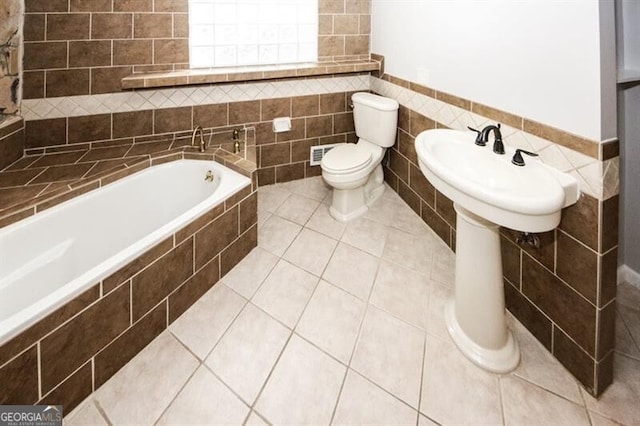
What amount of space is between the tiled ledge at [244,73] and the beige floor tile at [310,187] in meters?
0.94

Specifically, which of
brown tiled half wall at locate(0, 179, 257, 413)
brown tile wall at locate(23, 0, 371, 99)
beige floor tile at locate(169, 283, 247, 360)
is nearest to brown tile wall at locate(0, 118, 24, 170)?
brown tile wall at locate(23, 0, 371, 99)

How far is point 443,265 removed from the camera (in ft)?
6.77

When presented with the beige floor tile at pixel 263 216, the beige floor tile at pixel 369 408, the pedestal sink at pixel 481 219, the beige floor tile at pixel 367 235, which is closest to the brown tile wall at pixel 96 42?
the beige floor tile at pixel 263 216

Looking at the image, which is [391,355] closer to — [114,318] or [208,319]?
[208,319]

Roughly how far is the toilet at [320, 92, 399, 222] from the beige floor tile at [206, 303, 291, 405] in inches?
43.9

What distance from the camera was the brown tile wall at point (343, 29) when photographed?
285cm

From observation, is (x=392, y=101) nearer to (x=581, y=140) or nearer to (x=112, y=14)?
(x=581, y=140)

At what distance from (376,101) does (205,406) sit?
2301mm

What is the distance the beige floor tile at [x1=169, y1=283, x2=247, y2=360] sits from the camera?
155 centimetres

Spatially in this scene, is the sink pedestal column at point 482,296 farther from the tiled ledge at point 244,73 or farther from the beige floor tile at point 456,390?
the tiled ledge at point 244,73

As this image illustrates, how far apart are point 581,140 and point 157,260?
5.88 feet

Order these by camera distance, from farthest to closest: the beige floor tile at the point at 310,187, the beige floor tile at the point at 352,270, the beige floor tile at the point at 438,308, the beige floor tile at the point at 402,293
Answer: the beige floor tile at the point at 310,187
the beige floor tile at the point at 352,270
the beige floor tile at the point at 402,293
the beige floor tile at the point at 438,308

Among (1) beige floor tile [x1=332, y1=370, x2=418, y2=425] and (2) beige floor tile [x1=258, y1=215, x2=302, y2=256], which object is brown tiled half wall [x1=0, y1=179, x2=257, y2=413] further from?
(1) beige floor tile [x1=332, y1=370, x2=418, y2=425]

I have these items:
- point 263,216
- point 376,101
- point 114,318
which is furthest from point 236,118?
point 114,318
